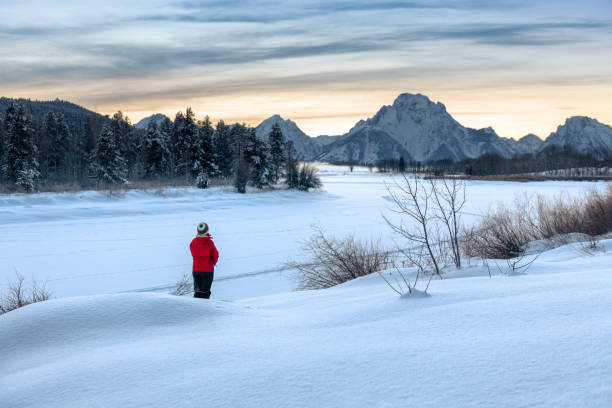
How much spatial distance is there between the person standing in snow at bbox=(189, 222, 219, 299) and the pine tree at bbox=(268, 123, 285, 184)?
1838 inches

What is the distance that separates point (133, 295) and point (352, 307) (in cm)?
196

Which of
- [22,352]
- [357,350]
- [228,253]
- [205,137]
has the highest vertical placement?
[205,137]

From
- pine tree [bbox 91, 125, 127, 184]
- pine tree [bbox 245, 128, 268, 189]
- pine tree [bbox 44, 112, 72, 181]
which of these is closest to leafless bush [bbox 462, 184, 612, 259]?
pine tree [bbox 245, 128, 268, 189]

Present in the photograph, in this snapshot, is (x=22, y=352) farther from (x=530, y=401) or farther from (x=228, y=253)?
(x=228, y=253)

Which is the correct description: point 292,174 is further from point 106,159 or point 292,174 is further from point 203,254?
point 203,254

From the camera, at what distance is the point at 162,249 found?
16.6 m

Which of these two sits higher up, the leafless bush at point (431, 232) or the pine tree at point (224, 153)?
the pine tree at point (224, 153)

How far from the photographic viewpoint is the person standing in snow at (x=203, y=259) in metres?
7.04

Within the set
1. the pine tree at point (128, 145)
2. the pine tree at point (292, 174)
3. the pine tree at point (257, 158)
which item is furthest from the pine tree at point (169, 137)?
the pine tree at point (292, 174)

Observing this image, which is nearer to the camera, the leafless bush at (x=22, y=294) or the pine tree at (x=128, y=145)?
the leafless bush at (x=22, y=294)

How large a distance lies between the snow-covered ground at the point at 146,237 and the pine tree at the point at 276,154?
17989 millimetres

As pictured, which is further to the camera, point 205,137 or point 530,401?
point 205,137

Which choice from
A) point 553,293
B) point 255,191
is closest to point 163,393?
point 553,293

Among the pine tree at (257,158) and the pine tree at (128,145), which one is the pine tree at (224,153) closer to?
the pine tree at (128,145)
